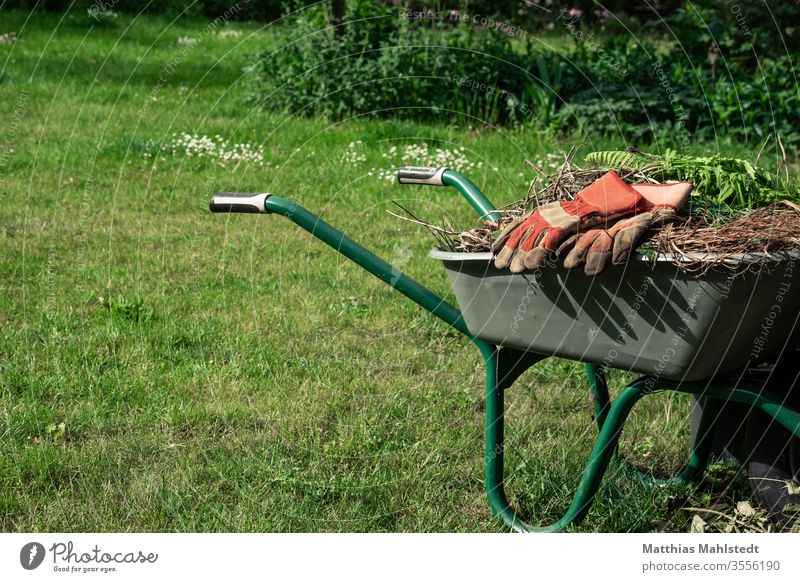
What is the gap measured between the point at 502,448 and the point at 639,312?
70 cm

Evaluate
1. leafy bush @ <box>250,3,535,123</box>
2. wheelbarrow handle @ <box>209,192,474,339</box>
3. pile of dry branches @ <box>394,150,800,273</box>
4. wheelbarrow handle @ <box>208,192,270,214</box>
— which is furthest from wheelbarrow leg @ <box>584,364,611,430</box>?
leafy bush @ <box>250,3,535,123</box>

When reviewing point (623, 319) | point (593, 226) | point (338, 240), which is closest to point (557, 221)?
point (593, 226)

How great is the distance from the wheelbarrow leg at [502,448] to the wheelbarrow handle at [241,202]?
2.37 ft

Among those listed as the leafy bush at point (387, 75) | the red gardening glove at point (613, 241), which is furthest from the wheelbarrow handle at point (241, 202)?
the leafy bush at point (387, 75)

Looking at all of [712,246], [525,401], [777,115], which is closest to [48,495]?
Result: [525,401]

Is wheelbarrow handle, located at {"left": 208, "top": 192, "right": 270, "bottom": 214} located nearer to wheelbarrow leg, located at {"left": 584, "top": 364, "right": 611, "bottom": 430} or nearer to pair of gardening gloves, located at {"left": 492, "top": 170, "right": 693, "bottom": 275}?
pair of gardening gloves, located at {"left": 492, "top": 170, "right": 693, "bottom": 275}

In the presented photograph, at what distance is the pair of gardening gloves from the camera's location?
2.15m

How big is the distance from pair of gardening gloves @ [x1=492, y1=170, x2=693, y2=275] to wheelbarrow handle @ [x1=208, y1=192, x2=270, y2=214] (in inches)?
27.3

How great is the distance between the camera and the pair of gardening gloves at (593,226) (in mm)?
2148

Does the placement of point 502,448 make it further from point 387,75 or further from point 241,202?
point 387,75

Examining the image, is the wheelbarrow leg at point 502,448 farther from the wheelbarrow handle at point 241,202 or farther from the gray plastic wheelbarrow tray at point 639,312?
the wheelbarrow handle at point 241,202

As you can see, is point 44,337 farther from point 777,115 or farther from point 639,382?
point 777,115

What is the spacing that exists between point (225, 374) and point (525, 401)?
1202mm

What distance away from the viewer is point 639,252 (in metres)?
2.16
